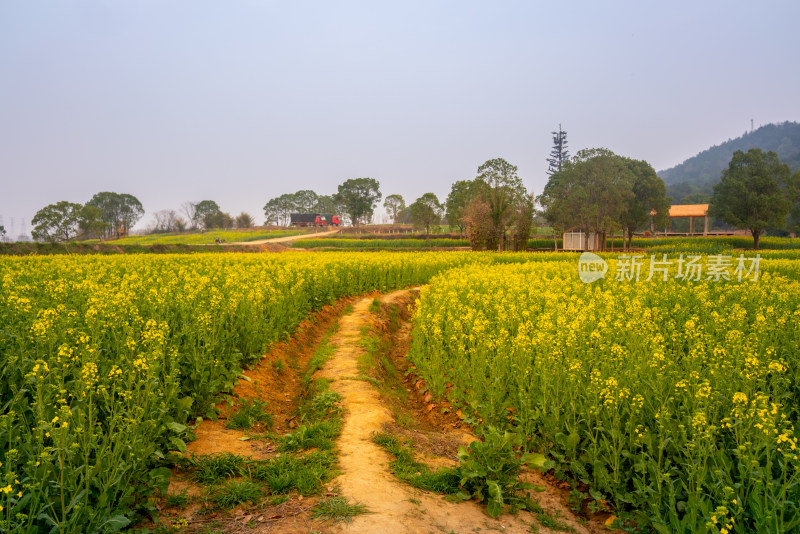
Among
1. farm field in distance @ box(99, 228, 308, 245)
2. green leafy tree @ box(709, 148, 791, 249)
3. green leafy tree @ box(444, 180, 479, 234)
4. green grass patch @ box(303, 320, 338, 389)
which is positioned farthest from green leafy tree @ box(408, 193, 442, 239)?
green grass patch @ box(303, 320, 338, 389)

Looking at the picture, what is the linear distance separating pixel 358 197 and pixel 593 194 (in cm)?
7393

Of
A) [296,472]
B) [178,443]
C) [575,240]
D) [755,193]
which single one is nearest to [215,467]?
[178,443]

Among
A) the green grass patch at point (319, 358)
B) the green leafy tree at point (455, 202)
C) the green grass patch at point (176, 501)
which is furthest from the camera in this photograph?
the green leafy tree at point (455, 202)

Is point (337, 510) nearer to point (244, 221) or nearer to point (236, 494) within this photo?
point (236, 494)

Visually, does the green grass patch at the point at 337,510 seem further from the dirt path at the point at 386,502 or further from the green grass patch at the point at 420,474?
the green grass patch at the point at 420,474

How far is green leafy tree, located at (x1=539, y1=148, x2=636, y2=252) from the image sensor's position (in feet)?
170

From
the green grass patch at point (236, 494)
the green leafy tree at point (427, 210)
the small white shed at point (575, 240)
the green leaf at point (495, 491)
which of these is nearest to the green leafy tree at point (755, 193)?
the small white shed at point (575, 240)

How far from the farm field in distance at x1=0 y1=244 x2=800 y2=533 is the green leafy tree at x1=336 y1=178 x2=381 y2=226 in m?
109

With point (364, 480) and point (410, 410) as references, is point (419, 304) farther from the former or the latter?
point (364, 480)

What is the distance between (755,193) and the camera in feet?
169

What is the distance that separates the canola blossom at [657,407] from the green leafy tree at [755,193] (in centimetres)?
5414

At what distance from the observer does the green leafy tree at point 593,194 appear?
51719 mm

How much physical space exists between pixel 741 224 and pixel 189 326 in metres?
63.2

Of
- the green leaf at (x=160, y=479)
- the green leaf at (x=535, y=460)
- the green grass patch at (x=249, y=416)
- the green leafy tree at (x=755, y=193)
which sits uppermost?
the green leafy tree at (x=755, y=193)
